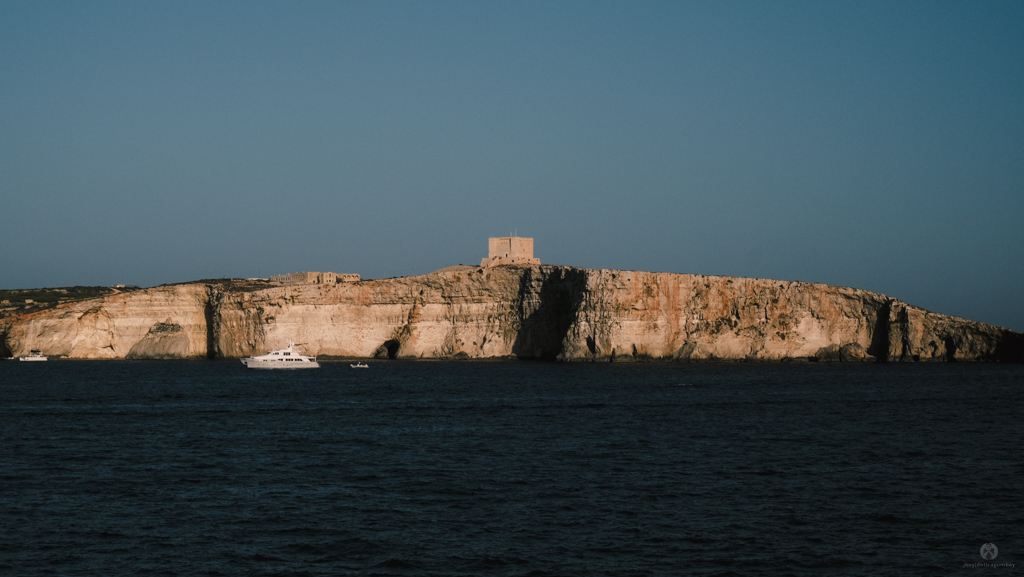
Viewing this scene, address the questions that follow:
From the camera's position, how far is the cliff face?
80125mm

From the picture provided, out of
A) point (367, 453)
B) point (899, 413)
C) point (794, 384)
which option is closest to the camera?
point (367, 453)

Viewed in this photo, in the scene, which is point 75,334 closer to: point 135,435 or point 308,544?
point 135,435

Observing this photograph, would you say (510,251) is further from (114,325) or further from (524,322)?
(114,325)

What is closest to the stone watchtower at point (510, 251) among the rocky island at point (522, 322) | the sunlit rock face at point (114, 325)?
the rocky island at point (522, 322)

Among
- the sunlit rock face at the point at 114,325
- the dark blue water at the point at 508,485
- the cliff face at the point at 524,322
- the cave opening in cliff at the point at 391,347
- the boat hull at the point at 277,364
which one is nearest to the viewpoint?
the dark blue water at the point at 508,485

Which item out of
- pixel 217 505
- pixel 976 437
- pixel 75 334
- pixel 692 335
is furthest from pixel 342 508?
pixel 75 334

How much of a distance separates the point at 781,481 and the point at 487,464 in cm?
784

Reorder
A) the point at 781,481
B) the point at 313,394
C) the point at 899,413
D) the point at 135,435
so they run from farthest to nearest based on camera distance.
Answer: the point at 313,394 → the point at 899,413 → the point at 135,435 → the point at 781,481

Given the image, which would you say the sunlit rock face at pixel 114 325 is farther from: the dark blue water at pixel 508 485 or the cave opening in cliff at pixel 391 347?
the dark blue water at pixel 508 485

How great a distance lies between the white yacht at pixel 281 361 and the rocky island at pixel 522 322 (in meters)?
8.51

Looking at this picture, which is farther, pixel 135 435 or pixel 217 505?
pixel 135 435

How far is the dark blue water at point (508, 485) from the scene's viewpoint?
16.8 meters

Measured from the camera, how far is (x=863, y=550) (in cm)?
1725

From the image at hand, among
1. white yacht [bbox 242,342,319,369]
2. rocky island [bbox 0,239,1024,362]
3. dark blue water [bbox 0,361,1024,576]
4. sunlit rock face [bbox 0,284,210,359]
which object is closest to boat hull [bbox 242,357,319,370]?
white yacht [bbox 242,342,319,369]
